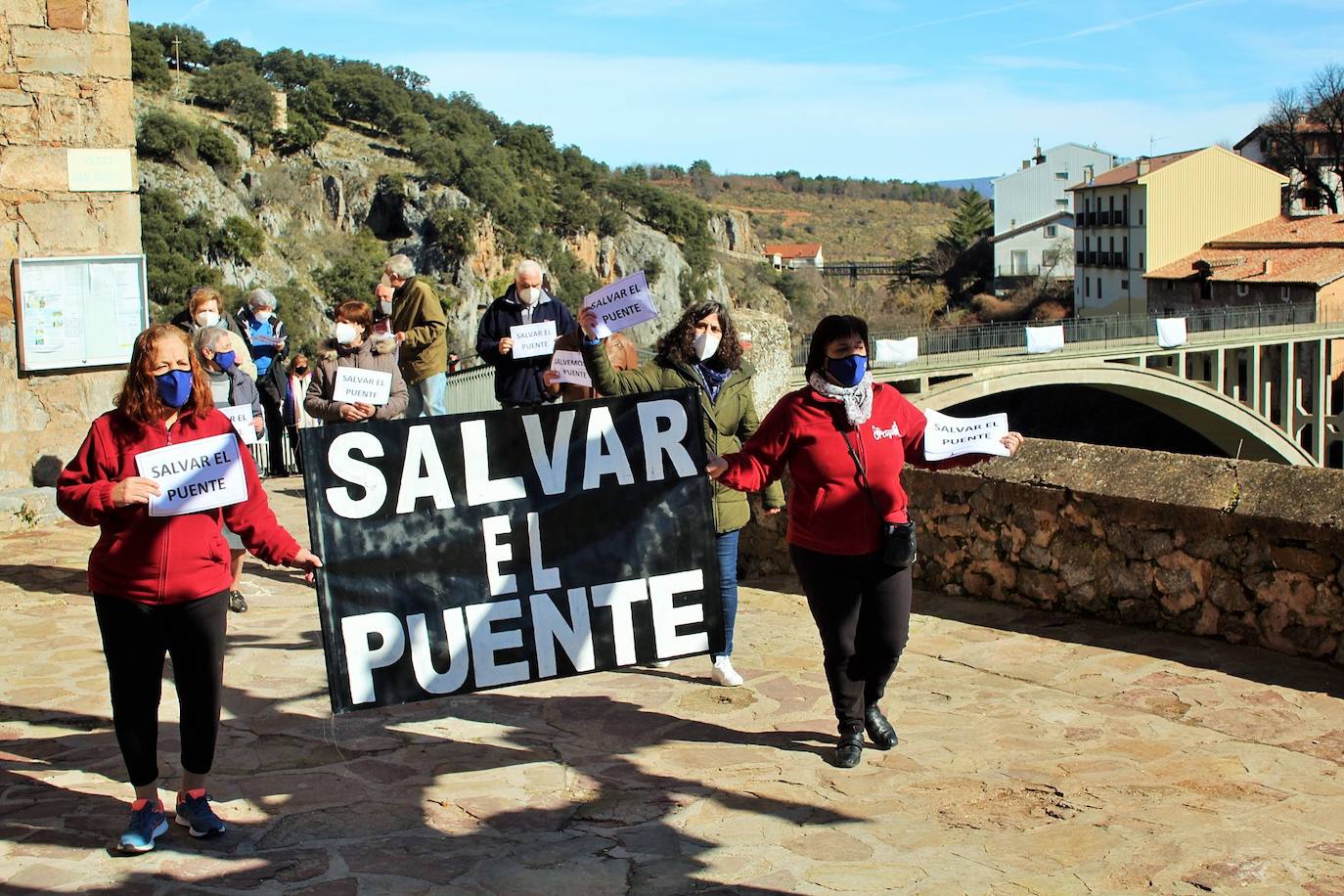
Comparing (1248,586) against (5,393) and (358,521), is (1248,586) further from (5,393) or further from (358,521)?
(5,393)

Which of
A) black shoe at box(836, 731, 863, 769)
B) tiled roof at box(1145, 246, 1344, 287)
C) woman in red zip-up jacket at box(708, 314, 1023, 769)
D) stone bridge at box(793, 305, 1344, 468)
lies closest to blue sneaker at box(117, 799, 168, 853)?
woman in red zip-up jacket at box(708, 314, 1023, 769)

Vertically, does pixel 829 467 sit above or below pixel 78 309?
below

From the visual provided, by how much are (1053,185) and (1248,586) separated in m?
93.2

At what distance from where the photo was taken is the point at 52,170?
9453 mm

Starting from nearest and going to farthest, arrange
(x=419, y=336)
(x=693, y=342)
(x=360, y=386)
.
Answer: (x=693, y=342) → (x=360, y=386) → (x=419, y=336)

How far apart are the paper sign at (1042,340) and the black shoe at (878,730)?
37701mm

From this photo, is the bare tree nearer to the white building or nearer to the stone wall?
the white building

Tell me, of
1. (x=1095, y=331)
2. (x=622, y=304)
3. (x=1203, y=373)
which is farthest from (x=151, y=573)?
(x=1203, y=373)

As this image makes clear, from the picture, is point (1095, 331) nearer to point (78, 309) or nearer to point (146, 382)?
point (78, 309)

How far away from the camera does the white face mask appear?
7.16m

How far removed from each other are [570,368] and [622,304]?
1.05 m

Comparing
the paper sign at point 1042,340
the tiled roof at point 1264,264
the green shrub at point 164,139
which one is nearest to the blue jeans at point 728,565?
the paper sign at point 1042,340

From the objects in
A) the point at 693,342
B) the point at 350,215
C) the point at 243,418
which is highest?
the point at 350,215

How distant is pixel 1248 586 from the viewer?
6.25 m
